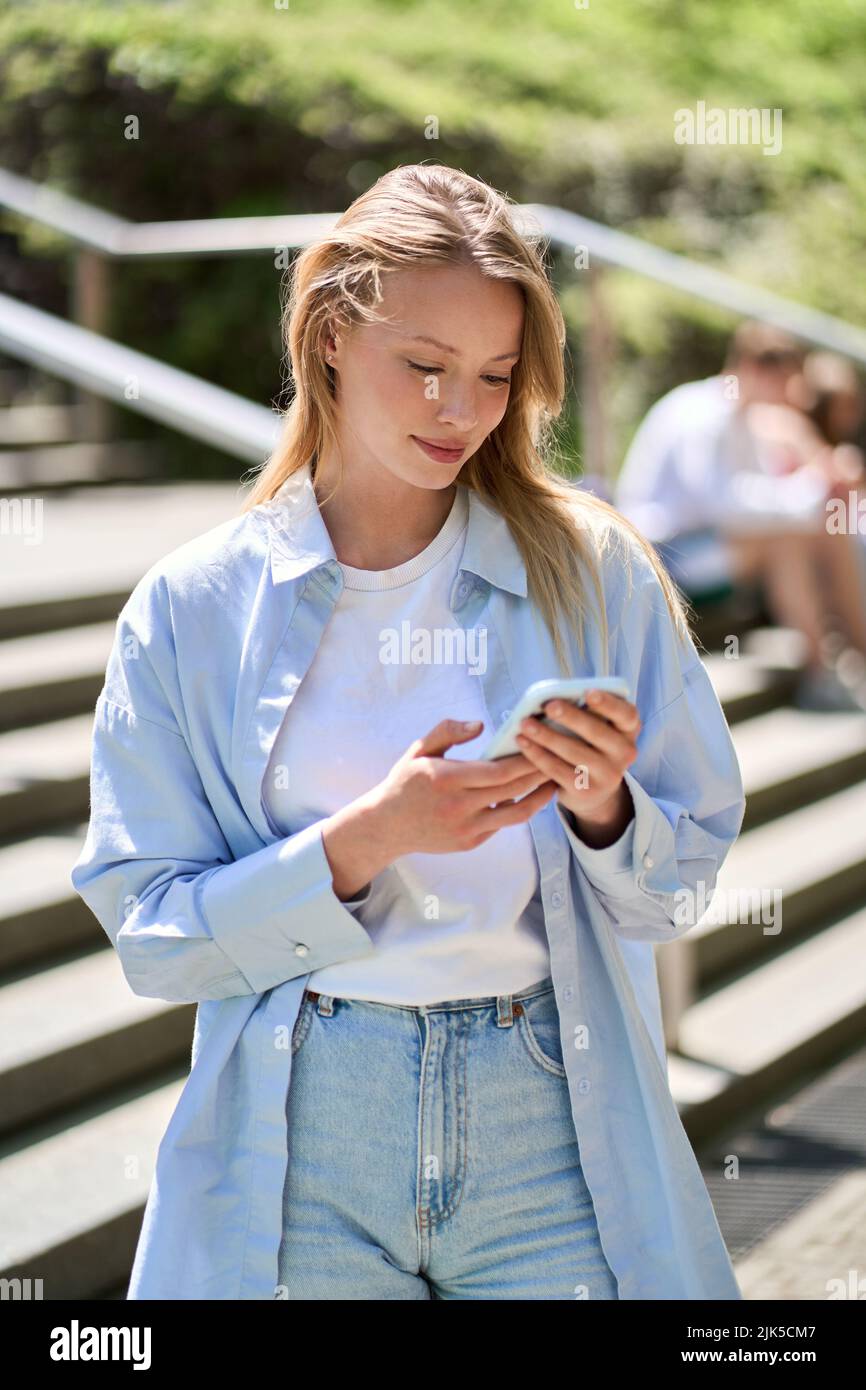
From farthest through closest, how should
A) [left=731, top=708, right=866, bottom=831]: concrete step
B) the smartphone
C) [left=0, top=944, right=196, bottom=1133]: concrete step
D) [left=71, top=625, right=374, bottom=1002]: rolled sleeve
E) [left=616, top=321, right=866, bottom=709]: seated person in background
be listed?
[left=616, top=321, right=866, bottom=709]: seated person in background → [left=731, top=708, right=866, bottom=831]: concrete step → [left=0, top=944, right=196, bottom=1133]: concrete step → [left=71, top=625, right=374, bottom=1002]: rolled sleeve → the smartphone

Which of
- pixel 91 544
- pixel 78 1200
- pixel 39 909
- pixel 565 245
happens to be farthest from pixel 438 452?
pixel 565 245

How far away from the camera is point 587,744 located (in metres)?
1.52

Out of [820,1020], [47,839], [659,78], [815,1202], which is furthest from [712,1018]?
[659,78]

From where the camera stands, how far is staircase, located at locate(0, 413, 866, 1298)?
3074mm

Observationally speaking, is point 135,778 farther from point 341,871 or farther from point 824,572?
point 824,572

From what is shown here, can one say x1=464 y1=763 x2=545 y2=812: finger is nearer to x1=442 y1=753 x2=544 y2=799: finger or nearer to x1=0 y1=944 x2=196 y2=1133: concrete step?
x1=442 y1=753 x2=544 y2=799: finger

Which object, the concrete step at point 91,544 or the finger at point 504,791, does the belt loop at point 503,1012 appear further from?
the concrete step at point 91,544

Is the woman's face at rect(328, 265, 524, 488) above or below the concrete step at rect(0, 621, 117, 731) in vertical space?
above

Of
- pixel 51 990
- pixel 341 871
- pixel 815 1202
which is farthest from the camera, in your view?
pixel 815 1202

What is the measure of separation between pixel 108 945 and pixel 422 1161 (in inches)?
88.4

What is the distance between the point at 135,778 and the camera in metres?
1.70

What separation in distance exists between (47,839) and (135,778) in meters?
2.33

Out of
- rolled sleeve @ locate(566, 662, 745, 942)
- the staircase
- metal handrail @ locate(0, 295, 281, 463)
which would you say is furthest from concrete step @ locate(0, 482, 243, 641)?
rolled sleeve @ locate(566, 662, 745, 942)
